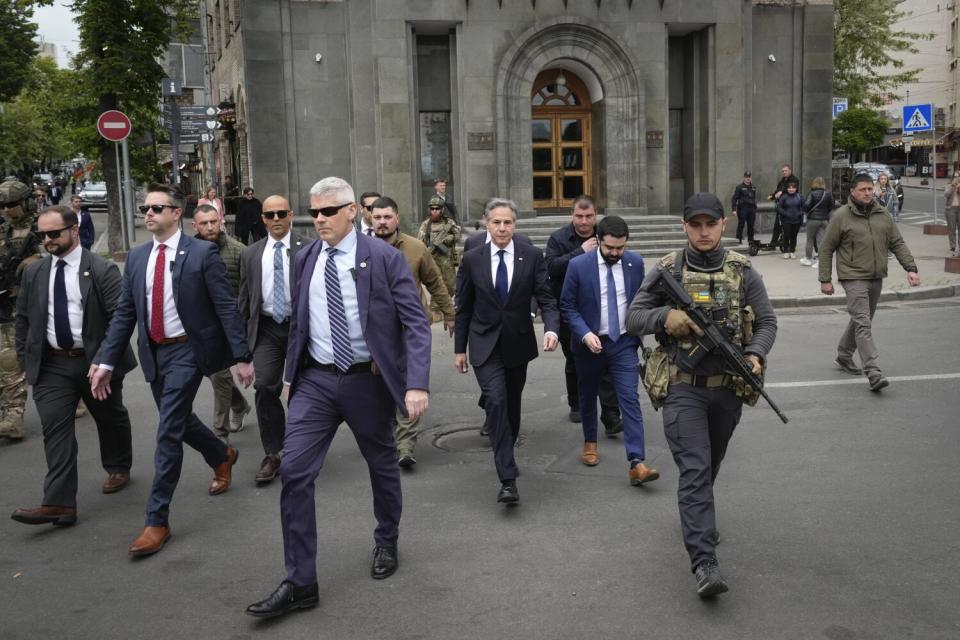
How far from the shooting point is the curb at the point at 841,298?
47.2 feet

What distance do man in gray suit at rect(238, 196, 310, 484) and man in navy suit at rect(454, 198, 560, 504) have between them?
124cm

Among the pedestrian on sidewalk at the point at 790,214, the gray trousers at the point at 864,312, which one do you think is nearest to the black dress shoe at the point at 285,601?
the gray trousers at the point at 864,312

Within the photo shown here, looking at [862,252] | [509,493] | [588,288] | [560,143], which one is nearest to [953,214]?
[560,143]

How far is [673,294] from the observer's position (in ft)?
15.6

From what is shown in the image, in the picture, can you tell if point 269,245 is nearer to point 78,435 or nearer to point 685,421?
point 78,435

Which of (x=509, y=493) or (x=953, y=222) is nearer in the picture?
(x=509, y=493)

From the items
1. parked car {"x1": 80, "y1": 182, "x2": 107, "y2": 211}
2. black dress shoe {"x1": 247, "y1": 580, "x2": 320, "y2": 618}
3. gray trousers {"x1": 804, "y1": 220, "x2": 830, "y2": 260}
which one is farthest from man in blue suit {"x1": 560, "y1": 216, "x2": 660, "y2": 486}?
parked car {"x1": 80, "y1": 182, "x2": 107, "y2": 211}

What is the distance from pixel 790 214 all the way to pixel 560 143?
616cm

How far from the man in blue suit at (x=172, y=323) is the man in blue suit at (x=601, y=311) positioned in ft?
7.75

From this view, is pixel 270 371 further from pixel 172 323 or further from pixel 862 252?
pixel 862 252

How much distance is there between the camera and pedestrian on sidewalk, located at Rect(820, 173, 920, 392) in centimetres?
891

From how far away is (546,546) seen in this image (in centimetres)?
525

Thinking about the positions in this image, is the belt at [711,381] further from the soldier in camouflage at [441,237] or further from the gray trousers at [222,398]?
the soldier in camouflage at [441,237]

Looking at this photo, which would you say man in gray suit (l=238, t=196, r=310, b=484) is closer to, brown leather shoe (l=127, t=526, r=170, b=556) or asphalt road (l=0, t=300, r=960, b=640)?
asphalt road (l=0, t=300, r=960, b=640)
